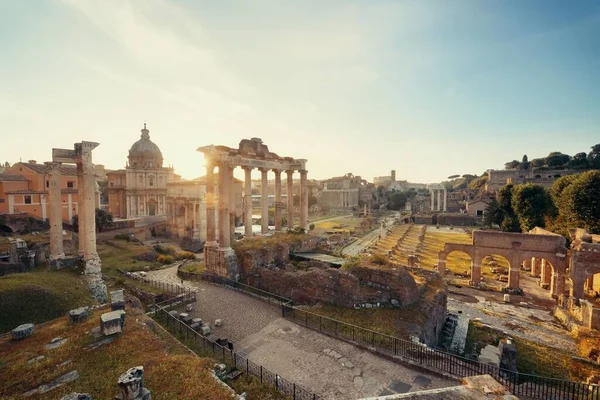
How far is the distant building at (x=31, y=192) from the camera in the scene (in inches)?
1374

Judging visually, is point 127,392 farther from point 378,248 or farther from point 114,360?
point 378,248

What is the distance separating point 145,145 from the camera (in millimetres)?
54406

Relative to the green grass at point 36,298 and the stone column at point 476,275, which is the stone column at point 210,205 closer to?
the green grass at point 36,298

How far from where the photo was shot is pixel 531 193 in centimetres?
4244

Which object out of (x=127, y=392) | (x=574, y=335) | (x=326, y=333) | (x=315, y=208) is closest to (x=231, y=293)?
(x=326, y=333)

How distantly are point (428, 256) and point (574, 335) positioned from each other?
68.3 feet

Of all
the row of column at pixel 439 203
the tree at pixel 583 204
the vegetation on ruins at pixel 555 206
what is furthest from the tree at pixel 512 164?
the tree at pixel 583 204

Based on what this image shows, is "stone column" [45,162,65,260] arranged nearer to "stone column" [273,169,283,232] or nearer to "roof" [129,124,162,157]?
"stone column" [273,169,283,232]

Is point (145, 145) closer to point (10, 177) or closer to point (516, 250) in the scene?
point (10, 177)

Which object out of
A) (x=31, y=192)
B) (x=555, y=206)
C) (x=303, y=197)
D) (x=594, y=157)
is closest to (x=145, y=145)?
(x=31, y=192)

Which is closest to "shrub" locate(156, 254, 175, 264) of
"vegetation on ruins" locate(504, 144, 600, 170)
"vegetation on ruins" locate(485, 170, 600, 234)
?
"vegetation on ruins" locate(485, 170, 600, 234)

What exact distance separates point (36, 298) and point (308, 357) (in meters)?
13.2

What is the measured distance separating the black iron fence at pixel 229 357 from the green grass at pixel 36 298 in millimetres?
4271

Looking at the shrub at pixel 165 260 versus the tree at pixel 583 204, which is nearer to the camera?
the shrub at pixel 165 260
